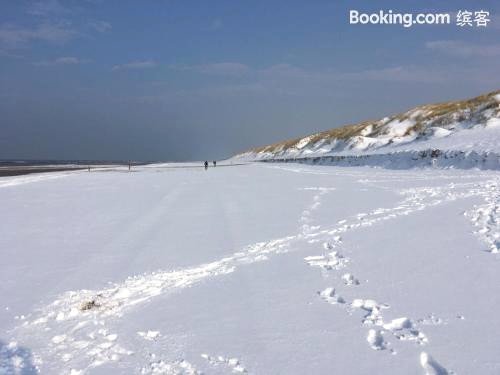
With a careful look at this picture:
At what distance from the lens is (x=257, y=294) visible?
22.0 feet

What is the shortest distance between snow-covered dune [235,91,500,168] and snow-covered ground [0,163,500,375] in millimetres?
23963

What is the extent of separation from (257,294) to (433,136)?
157ft

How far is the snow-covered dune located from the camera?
35.0 meters

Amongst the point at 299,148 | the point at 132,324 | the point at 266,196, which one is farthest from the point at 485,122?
the point at 299,148

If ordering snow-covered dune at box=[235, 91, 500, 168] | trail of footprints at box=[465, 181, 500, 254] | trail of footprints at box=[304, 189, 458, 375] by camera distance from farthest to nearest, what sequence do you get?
snow-covered dune at box=[235, 91, 500, 168], trail of footprints at box=[465, 181, 500, 254], trail of footprints at box=[304, 189, 458, 375]

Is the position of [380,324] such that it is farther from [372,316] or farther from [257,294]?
[257,294]

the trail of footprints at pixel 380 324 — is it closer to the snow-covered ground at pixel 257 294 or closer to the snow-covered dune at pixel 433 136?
the snow-covered ground at pixel 257 294

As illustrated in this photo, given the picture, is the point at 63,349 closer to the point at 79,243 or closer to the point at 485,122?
the point at 79,243

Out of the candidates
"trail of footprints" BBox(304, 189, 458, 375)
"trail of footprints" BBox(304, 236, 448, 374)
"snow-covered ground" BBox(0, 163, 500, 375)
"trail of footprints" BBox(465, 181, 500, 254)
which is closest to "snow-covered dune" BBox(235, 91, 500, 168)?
"trail of footprints" BBox(465, 181, 500, 254)

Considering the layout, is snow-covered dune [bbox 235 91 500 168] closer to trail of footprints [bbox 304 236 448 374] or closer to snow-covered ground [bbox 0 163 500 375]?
snow-covered ground [bbox 0 163 500 375]

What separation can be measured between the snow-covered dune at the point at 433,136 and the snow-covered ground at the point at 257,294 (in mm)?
23963

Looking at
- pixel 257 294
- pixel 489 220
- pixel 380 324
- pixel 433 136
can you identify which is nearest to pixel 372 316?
pixel 380 324

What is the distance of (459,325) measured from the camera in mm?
5188

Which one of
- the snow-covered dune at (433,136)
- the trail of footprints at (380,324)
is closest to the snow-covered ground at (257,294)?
the trail of footprints at (380,324)
